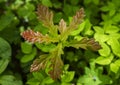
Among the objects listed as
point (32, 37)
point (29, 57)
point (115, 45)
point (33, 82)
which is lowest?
point (33, 82)

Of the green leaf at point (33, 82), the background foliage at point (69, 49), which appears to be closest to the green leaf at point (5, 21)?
the background foliage at point (69, 49)

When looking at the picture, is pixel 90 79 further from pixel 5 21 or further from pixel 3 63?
pixel 5 21

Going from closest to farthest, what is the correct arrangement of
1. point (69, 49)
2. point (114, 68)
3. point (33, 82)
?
1. point (114, 68)
2. point (33, 82)
3. point (69, 49)

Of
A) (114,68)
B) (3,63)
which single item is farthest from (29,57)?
(114,68)

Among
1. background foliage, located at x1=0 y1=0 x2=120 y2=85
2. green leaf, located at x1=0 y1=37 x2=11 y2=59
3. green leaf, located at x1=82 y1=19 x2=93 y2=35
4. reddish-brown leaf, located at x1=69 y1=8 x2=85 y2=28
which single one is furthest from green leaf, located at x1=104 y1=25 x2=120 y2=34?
green leaf, located at x1=0 y1=37 x2=11 y2=59

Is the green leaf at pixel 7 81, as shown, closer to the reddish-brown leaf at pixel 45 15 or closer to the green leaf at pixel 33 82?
the green leaf at pixel 33 82

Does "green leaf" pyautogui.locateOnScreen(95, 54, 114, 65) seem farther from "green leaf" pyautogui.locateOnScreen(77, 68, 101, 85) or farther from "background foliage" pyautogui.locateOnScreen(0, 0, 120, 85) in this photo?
"green leaf" pyautogui.locateOnScreen(77, 68, 101, 85)

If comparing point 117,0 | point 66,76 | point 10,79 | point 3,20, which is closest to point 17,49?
point 3,20

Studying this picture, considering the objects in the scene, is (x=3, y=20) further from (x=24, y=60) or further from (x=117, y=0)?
(x=117, y=0)
